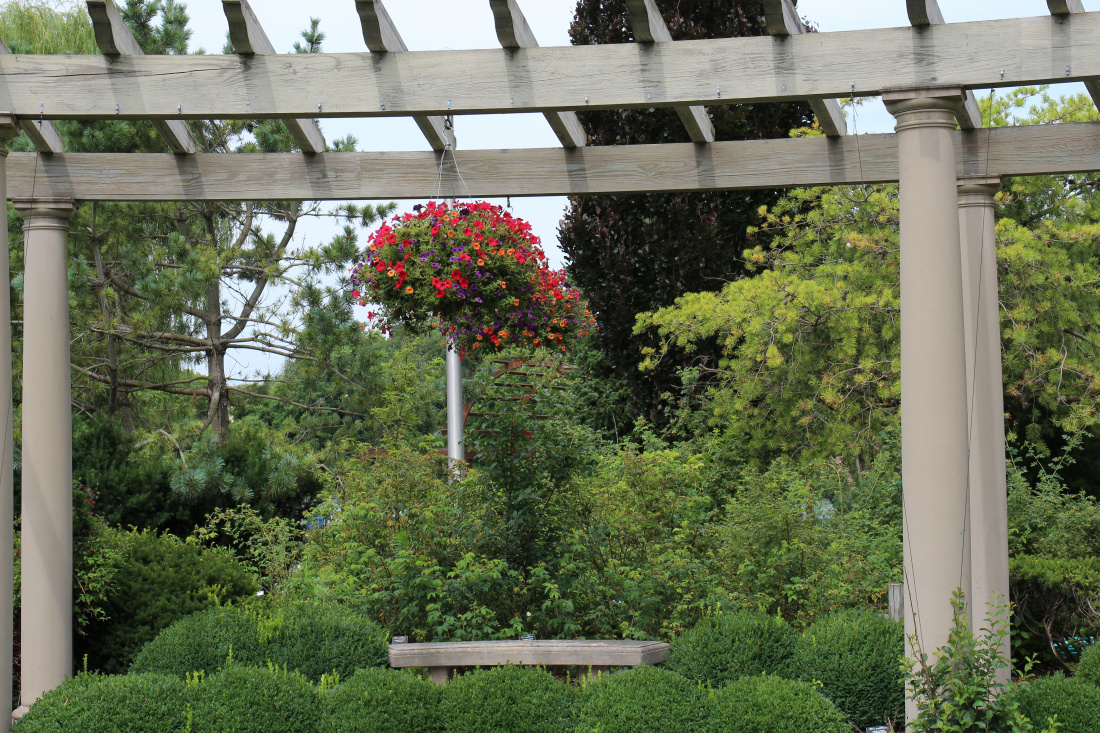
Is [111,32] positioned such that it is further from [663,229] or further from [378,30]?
[663,229]

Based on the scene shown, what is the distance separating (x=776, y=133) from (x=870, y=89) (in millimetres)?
6945

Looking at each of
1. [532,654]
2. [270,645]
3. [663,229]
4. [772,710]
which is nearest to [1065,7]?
[772,710]

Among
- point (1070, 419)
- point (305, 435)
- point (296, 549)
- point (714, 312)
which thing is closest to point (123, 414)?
point (305, 435)

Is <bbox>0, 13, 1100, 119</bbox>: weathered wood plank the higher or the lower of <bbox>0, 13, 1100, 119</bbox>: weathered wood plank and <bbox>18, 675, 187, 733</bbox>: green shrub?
the higher

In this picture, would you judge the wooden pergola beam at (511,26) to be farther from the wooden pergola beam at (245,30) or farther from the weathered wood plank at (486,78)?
the wooden pergola beam at (245,30)

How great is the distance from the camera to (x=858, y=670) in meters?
4.58

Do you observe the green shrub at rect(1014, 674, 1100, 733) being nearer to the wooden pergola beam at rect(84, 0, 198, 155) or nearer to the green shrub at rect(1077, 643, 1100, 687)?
the green shrub at rect(1077, 643, 1100, 687)

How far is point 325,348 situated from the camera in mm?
11016

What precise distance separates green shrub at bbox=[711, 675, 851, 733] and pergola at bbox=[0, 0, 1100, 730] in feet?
1.59

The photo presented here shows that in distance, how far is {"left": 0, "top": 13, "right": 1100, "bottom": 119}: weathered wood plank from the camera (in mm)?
3803

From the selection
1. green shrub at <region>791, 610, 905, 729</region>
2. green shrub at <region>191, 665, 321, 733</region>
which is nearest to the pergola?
green shrub at <region>791, 610, 905, 729</region>

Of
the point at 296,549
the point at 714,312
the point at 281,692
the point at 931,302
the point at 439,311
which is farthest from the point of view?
the point at 714,312

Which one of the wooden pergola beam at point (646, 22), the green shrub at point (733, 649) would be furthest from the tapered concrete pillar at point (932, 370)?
the green shrub at point (733, 649)

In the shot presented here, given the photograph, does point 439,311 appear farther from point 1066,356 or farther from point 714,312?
point 1066,356
